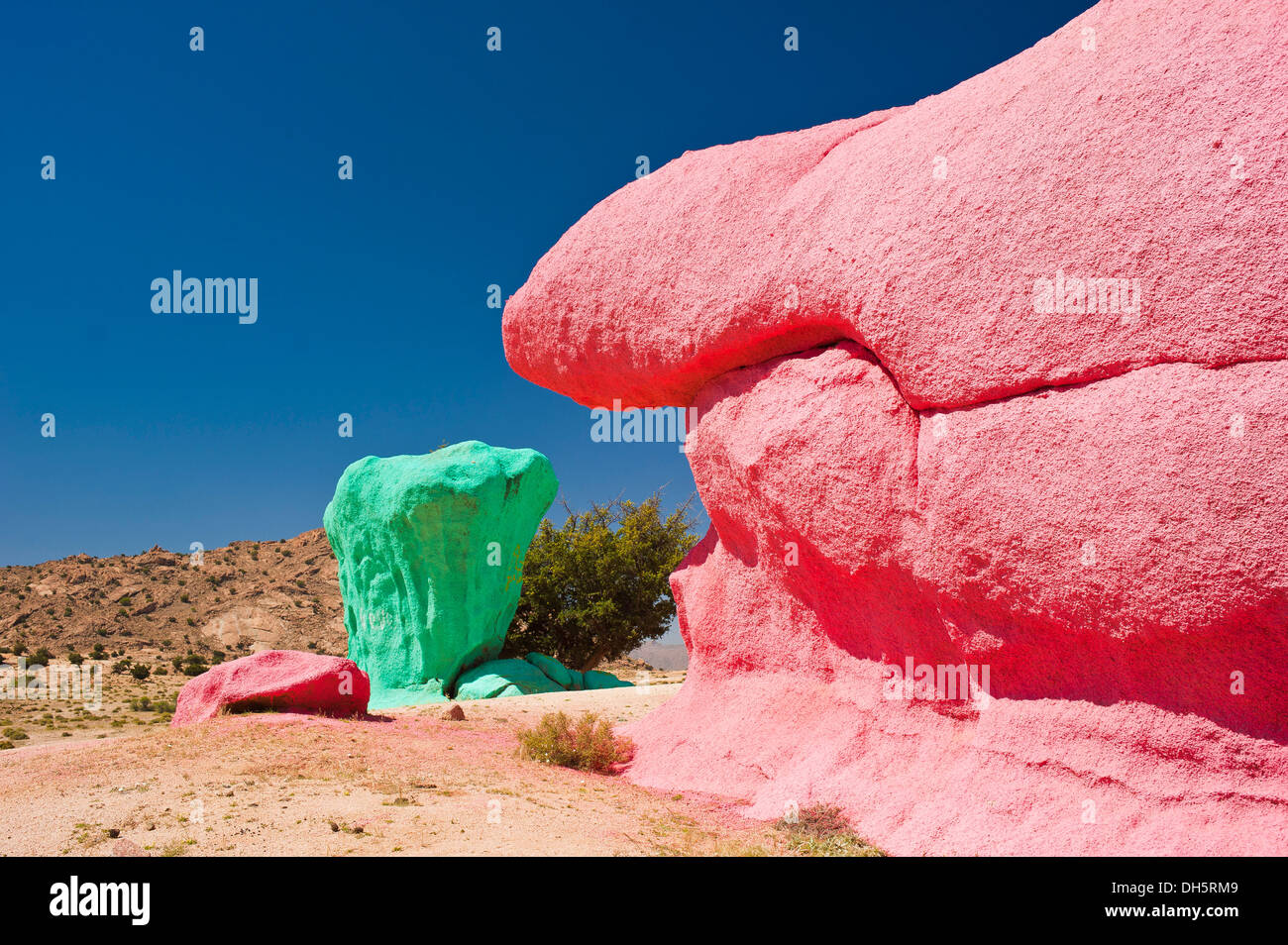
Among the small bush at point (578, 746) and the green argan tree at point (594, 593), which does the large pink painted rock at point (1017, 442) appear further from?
the green argan tree at point (594, 593)

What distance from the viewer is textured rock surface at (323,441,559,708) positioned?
60.6 feet

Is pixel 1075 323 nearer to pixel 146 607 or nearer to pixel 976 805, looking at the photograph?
pixel 976 805

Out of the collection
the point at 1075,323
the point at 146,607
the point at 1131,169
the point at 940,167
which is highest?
the point at 940,167

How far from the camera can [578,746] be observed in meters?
7.28

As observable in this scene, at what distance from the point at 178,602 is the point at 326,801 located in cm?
4026

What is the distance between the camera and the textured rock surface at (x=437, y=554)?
18.5 m

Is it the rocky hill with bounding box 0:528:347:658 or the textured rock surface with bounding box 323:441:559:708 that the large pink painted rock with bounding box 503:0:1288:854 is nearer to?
the textured rock surface with bounding box 323:441:559:708

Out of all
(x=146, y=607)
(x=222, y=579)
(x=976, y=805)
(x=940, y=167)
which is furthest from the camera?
(x=222, y=579)

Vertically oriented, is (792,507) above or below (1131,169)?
below

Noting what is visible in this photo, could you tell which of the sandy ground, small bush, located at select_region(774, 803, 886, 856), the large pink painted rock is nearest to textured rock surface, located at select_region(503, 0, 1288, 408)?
the large pink painted rock

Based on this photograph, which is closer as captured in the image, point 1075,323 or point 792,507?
point 1075,323
